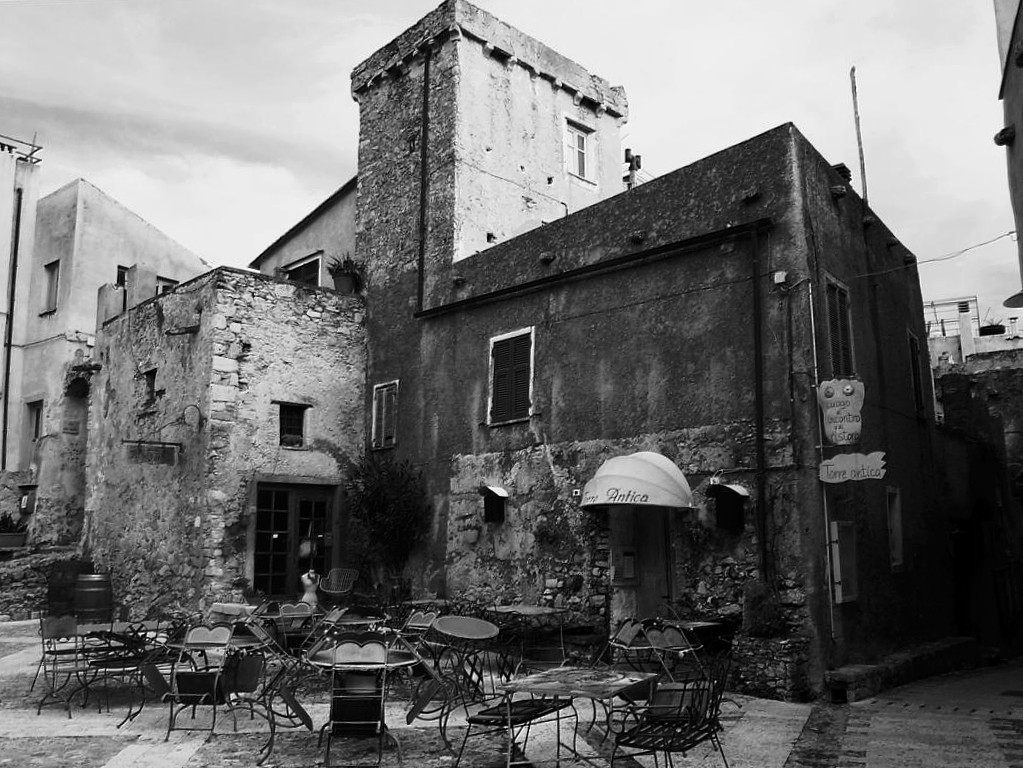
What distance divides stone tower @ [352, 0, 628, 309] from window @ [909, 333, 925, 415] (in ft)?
21.8

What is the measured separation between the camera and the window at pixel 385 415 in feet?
49.8

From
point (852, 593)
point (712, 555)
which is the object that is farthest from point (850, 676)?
point (712, 555)

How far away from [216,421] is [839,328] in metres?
9.22

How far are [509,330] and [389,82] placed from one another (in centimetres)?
631

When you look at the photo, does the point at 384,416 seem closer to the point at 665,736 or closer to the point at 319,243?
the point at 319,243

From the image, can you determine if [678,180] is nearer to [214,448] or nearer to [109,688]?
[214,448]

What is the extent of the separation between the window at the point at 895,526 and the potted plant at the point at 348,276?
957 centimetres

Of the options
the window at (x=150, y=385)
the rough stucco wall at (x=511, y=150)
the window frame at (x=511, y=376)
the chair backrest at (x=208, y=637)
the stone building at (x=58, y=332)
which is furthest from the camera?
the stone building at (x=58, y=332)

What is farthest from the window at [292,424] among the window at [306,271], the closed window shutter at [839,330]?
the closed window shutter at [839,330]

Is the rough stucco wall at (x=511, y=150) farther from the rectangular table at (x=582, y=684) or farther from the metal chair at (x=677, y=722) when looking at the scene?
the metal chair at (x=677, y=722)

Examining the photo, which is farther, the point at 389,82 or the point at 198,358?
the point at 389,82

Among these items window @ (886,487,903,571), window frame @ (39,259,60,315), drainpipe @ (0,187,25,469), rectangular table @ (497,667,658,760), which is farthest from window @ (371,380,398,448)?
drainpipe @ (0,187,25,469)

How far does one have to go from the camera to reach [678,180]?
1162 centimetres

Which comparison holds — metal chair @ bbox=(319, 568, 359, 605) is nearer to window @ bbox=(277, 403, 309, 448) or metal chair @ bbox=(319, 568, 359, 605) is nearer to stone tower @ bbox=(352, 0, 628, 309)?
window @ bbox=(277, 403, 309, 448)
